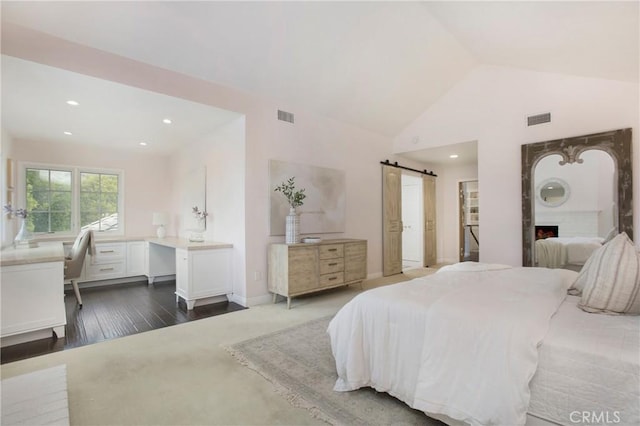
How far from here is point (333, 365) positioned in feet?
7.75

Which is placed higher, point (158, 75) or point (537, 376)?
point (158, 75)

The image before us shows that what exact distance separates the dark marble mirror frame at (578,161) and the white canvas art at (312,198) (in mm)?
2738

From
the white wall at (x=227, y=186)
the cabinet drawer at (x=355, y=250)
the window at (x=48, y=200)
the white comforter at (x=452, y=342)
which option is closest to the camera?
the white comforter at (x=452, y=342)

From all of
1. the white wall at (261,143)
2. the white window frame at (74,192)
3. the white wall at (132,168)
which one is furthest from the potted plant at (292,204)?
the white window frame at (74,192)

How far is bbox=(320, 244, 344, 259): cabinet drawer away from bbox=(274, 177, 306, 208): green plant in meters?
0.72

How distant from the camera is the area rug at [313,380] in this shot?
176 centimetres

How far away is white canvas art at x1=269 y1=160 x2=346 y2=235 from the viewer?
4.29 meters

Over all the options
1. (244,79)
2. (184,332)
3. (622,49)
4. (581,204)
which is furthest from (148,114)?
(581,204)

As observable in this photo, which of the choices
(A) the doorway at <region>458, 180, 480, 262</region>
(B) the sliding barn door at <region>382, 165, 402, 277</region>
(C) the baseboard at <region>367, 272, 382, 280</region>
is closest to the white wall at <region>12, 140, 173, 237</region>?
(C) the baseboard at <region>367, 272, 382, 280</region>

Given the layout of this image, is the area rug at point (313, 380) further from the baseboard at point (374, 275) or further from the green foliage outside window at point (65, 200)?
the green foliage outside window at point (65, 200)

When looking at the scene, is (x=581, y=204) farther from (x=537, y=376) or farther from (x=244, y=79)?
(x=244, y=79)

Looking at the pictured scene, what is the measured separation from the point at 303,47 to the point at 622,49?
11.0ft

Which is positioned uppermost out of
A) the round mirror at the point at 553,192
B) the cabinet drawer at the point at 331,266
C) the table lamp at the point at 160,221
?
the round mirror at the point at 553,192

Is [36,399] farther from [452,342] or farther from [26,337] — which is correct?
[452,342]
